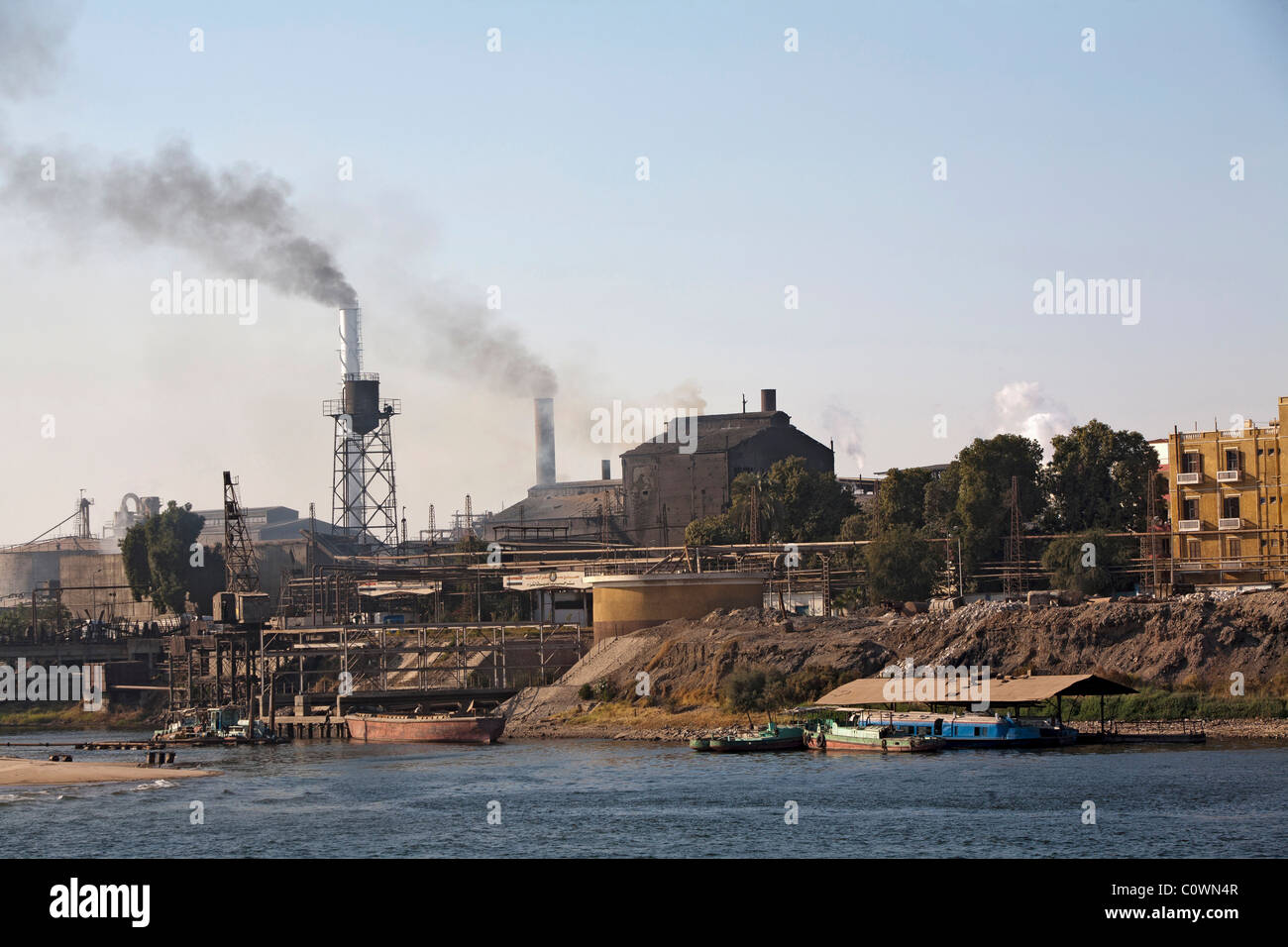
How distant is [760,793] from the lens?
5644 centimetres

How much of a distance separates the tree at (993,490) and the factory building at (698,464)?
94.2 ft

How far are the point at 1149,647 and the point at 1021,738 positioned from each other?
15.2 m

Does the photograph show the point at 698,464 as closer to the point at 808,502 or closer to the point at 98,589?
the point at 808,502

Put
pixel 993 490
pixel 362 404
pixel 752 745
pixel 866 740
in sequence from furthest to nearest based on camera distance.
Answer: pixel 362 404
pixel 993 490
pixel 752 745
pixel 866 740

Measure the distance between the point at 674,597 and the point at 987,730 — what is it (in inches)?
1454

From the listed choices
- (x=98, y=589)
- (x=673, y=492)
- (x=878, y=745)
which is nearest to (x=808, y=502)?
(x=673, y=492)

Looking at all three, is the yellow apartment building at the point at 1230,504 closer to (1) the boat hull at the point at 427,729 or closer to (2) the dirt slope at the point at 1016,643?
(2) the dirt slope at the point at 1016,643

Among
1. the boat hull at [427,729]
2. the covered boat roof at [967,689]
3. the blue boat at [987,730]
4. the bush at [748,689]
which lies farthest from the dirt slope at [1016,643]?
the boat hull at [427,729]

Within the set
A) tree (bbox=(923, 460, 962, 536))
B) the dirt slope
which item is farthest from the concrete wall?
the dirt slope

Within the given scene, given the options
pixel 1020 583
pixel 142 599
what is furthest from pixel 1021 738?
pixel 142 599

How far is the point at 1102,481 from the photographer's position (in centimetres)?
12600

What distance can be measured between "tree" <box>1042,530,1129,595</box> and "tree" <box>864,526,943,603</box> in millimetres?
9126

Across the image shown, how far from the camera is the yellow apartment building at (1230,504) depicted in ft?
339
